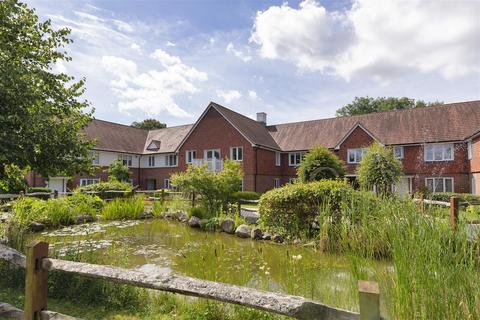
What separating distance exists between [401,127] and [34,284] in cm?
3005

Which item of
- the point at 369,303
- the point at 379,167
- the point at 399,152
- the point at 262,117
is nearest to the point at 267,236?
the point at 369,303

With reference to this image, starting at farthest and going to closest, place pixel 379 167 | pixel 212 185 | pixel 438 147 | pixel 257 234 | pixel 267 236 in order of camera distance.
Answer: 1. pixel 438 147
2. pixel 379 167
3. pixel 212 185
4. pixel 257 234
5. pixel 267 236

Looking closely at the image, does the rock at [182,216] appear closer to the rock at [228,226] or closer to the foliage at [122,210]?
the foliage at [122,210]

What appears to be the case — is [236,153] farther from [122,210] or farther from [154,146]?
[122,210]

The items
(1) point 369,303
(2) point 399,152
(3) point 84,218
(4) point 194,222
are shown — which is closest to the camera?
(1) point 369,303

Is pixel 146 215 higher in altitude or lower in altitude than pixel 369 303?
lower

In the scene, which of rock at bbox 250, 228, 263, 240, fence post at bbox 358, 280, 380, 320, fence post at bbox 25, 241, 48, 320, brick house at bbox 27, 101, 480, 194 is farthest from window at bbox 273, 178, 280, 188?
fence post at bbox 358, 280, 380, 320

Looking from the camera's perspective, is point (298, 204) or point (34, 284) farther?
point (298, 204)

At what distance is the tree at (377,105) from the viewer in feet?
183

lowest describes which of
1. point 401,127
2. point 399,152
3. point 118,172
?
point 118,172

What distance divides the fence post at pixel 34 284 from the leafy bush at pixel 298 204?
8.47 meters

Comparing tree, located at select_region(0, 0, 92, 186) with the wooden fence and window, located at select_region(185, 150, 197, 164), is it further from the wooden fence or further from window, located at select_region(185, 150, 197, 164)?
window, located at select_region(185, 150, 197, 164)

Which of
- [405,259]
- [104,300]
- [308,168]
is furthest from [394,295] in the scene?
[308,168]

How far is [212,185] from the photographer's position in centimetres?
1584
